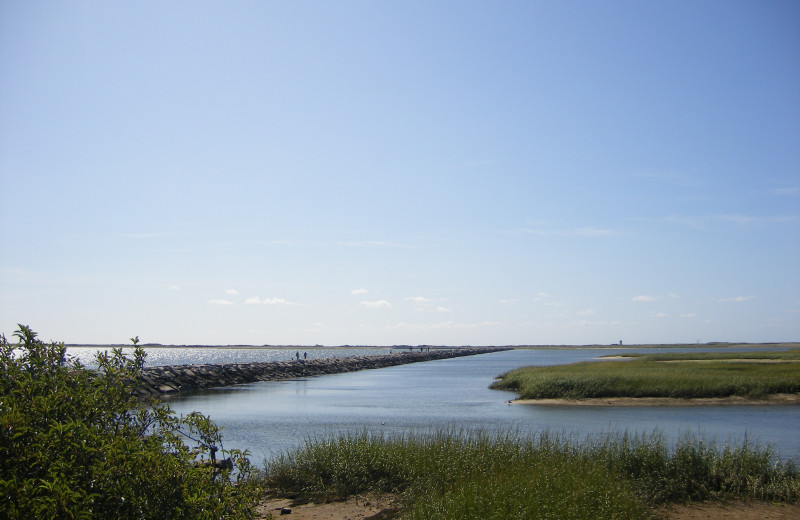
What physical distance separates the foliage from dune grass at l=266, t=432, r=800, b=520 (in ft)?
19.9

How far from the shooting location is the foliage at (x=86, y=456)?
5301 mm

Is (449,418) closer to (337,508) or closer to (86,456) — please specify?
(337,508)

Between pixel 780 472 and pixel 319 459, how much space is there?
12.1 meters

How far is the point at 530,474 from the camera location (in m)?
13.2

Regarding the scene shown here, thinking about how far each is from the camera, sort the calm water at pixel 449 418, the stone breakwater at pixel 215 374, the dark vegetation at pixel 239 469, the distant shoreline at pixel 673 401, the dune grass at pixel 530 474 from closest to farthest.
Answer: the dark vegetation at pixel 239 469 < the dune grass at pixel 530 474 < the calm water at pixel 449 418 < the distant shoreline at pixel 673 401 < the stone breakwater at pixel 215 374

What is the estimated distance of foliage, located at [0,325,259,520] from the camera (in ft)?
17.4

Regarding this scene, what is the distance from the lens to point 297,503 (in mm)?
14133

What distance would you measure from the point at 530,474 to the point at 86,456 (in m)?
9.83

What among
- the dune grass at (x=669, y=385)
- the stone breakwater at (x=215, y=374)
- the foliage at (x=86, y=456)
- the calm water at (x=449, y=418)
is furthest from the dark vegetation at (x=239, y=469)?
the stone breakwater at (x=215, y=374)

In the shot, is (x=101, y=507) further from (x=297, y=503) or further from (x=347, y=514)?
(x=297, y=503)

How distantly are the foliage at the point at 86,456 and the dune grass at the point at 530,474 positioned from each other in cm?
607

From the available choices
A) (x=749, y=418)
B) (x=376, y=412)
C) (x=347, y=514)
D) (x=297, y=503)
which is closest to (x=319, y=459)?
(x=297, y=503)

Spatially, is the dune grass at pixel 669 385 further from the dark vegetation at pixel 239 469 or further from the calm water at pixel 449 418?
the dark vegetation at pixel 239 469

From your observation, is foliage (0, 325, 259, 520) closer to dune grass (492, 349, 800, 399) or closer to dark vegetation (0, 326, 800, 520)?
dark vegetation (0, 326, 800, 520)
